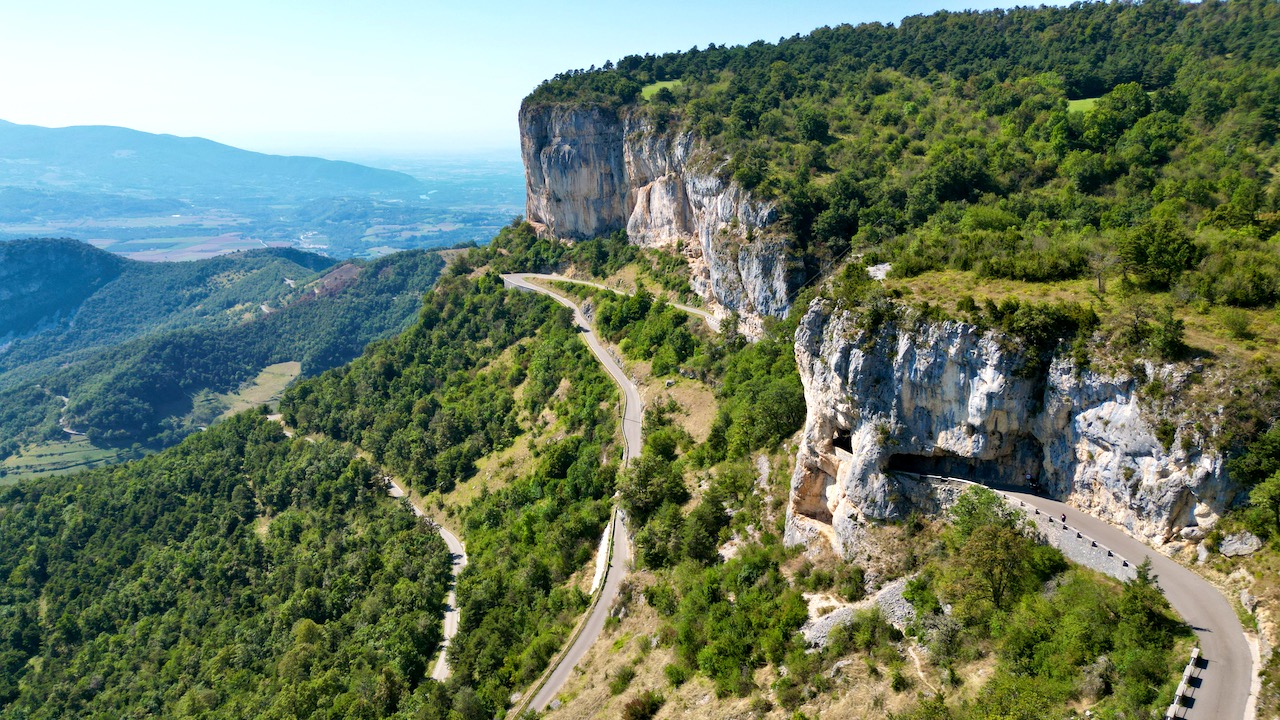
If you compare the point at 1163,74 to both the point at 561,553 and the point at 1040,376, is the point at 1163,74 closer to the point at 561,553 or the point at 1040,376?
the point at 1040,376

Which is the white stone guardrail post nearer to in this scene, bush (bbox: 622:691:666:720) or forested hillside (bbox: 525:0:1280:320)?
forested hillside (bbox: 525:0:1280:320)

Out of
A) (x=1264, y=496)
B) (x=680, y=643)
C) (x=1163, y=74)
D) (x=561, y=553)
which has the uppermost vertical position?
(x=1163, y=74)

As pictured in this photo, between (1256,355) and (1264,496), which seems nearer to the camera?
(1264,496)

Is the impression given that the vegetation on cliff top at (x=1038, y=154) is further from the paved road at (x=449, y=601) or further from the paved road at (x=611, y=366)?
the paved road at (x=449, y=601)

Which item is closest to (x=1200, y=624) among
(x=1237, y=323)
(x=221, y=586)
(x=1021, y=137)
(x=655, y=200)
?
(x=1237, y=323)

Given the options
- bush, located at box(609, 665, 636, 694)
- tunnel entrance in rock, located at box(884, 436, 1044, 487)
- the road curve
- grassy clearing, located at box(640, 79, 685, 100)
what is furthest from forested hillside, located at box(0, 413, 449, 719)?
Result: grassy clearing, located at box(640, 79, 685, 100)

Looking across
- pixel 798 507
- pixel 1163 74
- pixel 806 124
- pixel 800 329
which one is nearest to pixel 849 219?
pixel 806 124
